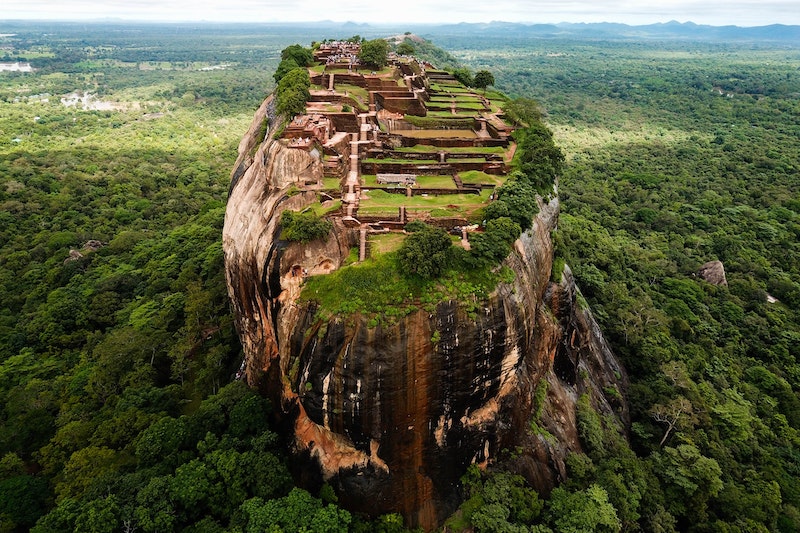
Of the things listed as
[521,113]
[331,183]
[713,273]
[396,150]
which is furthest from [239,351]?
[713,273]

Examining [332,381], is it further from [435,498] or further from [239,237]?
[239,237]

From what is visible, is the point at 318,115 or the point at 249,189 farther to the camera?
the point at 318,115

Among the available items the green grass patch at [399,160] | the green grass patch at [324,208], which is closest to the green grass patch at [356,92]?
the green grass patch at [399,160]

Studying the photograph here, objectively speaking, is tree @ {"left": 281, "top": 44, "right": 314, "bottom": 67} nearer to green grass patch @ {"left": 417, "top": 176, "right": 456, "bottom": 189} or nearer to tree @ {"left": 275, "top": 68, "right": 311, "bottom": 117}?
tree @ {"left": 275, "top": 68, "right": 311, "bottom": 117}

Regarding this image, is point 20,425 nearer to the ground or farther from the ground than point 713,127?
nearer to the ground

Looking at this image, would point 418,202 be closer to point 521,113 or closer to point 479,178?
point 479,178

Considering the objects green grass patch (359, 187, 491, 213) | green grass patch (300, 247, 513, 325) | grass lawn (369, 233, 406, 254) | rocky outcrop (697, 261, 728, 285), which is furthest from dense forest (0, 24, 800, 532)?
grass lawn (369, 233, 406, 254)

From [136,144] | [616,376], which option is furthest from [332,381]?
[136,144]

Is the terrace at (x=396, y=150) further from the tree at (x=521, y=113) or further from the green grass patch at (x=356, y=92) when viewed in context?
the tree at (x=521, y=113)
